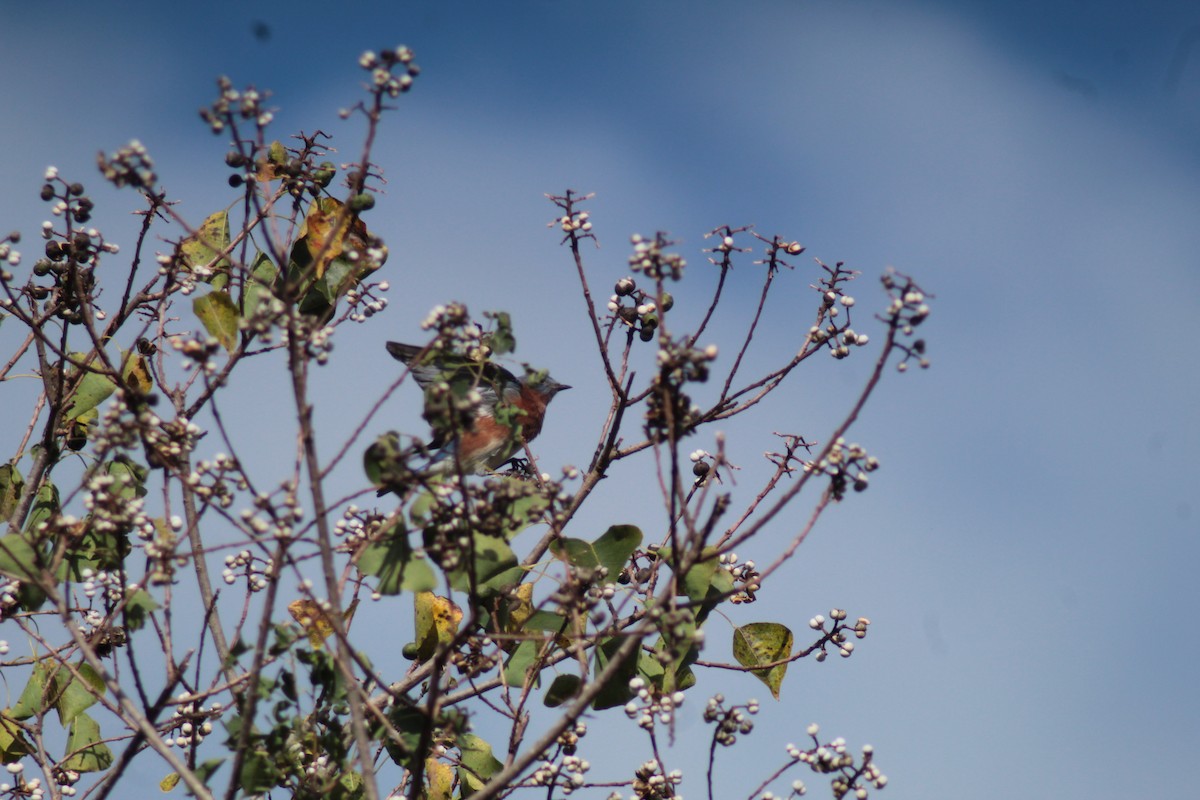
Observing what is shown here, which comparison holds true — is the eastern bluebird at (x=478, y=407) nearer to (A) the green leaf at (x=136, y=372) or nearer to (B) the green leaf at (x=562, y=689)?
(B) the green leaf at (x=562, y=689)

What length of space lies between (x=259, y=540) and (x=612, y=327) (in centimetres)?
257

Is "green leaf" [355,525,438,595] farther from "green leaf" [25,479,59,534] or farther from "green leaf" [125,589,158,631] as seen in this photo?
"green leaf" [25,479,59,534]

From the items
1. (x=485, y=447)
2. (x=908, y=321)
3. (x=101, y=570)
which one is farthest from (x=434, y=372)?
(x=908, y=321)

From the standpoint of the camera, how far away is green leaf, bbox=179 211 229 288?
5.90 metres

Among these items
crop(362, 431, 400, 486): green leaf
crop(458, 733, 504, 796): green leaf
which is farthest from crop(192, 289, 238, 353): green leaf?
crop(458, 733, 504, 796): green leaf

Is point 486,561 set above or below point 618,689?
above

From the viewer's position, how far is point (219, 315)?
5121 mm

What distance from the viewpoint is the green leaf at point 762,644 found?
5.56 m

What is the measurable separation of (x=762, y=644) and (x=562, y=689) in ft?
3.81

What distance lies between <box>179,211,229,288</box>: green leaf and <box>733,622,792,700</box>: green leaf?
3.04 m

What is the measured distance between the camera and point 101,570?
4738 mm

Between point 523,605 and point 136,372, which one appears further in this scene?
point 136,372

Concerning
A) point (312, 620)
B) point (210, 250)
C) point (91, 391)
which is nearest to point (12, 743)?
point (91, 391)

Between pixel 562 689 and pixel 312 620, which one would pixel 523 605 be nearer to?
pixel 562 689
